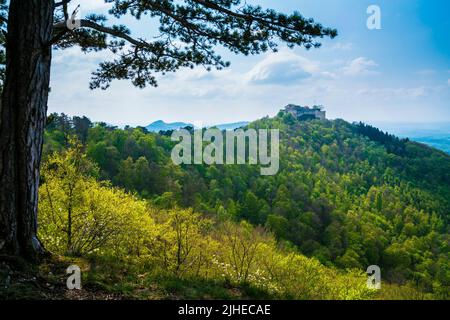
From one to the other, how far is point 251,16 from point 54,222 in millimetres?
6215

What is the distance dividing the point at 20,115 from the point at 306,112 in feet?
510

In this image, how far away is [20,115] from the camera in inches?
184

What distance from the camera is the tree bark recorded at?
4645 mm

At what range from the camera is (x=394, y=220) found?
75438 mm

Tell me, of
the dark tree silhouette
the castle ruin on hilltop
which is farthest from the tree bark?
the castle ruin on hilltop

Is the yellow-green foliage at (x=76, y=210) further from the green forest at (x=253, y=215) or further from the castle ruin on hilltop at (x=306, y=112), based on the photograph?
the castle ruin on hilltop at (x=306, y=112)

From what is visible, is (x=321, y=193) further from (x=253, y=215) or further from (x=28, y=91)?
(x=28, y=91)

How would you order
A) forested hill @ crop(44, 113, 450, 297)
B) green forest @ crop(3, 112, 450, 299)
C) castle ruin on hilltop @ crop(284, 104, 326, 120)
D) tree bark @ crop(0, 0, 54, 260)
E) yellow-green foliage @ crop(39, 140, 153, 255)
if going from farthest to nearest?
castle ruin on hilltop @ crop(284, 104, 326, 120)
forested hill @ crop(44, 113, 450, 297)
yellow-green foliage @ crop(39, 140, 153, 255)
green forest @ crop(3, 112, 450, 299)
tree bark @ crop(0, 0, 54, 260)

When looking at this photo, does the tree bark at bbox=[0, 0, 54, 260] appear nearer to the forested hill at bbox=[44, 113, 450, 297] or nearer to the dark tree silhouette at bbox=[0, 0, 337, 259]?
the dark tree silhouette at bbox=[0, 0, 337, 259]

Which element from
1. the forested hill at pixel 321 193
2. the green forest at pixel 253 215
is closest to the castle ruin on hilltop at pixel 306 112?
A: the green forest at pixel 253 215

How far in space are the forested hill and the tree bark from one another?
48.7ft

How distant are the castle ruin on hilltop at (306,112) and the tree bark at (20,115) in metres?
150

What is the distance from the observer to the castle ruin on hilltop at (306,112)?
152m

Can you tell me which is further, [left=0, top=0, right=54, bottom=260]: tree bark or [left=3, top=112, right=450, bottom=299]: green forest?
[left=3, top=112, right=450, bottom=299]: green forest
